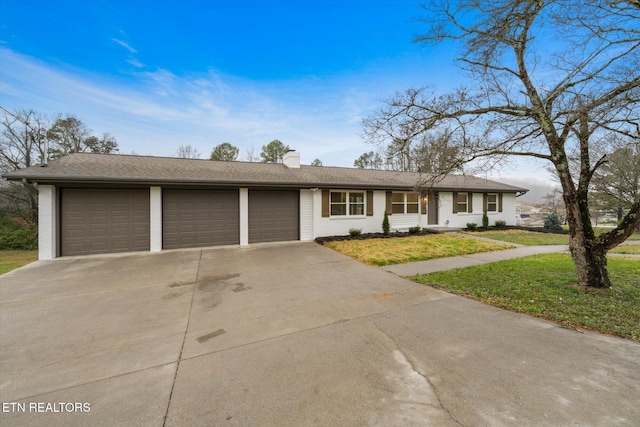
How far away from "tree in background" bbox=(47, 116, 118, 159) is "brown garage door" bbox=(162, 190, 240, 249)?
1813 cm

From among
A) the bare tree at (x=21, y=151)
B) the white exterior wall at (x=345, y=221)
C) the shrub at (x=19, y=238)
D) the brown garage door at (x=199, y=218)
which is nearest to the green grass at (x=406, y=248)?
the white exterior wall at (x=345, y=221)

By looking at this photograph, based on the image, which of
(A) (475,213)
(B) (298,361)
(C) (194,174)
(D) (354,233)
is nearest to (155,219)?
(C) (194,174)

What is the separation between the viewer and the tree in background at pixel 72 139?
19.0 meters

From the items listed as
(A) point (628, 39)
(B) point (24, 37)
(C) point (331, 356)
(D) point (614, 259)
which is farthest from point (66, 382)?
(B) point (24, 37)

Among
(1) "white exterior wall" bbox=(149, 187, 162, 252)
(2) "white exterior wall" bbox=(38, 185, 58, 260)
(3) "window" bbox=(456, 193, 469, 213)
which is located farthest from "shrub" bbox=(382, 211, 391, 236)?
(2) "white exterior wall" bbox=(38, 185, 58, 260)

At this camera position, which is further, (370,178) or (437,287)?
(370,178)

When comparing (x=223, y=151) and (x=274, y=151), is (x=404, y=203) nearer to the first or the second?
(x=274, y=151)

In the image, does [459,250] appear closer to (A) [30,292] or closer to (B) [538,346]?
(B) [538,346]

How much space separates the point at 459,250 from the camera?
8.98m

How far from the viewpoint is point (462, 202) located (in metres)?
15.5

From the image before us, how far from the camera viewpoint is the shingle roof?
7.95m

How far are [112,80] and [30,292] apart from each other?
1143cm

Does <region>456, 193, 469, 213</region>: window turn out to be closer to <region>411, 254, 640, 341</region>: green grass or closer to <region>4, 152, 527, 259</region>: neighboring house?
<region>4, 152, 527, 259</region>: neighboring house

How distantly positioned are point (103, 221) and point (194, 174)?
341 centimetres
